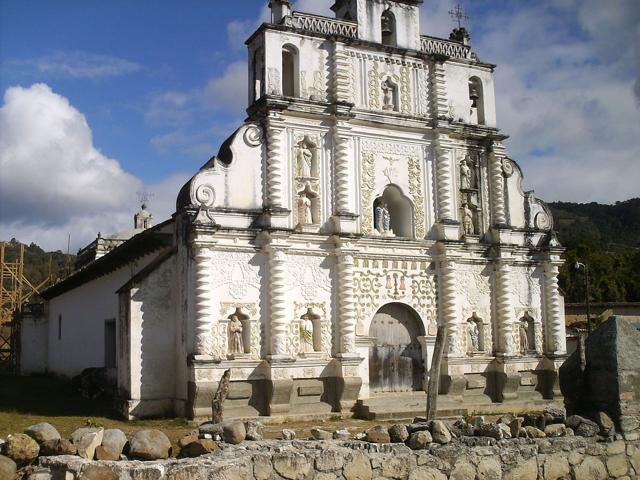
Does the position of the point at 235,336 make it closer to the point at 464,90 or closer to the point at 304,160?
the point at 304,160

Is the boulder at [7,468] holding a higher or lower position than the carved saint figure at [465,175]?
lower

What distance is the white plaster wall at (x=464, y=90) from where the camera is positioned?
23.8 meters

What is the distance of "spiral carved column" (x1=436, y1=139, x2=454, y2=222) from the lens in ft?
74.9

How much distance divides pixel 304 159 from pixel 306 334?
196 inches

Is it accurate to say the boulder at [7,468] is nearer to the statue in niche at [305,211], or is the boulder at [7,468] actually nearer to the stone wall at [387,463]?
the stone wall at [387,463]

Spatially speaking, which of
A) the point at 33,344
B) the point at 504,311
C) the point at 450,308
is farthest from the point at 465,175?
the point at 33,344

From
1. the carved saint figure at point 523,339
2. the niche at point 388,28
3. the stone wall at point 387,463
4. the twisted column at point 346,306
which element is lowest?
the stone wall at point 387,463

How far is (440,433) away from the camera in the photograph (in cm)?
1073

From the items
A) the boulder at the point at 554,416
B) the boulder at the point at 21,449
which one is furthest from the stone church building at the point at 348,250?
the boulder at the point at 21,449

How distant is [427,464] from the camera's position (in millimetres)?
10297

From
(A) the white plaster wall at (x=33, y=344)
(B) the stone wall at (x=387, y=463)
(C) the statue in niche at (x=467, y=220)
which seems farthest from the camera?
(A) the white plaster wall at (x=33, y=344)

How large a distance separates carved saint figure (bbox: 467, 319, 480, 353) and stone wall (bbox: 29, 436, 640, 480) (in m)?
11.6

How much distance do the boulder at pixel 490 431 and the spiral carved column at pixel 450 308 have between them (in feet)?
37.3

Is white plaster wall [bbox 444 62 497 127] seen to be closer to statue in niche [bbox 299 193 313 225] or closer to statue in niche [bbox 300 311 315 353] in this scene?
statue in niche [bbox 299 193 313 225]
